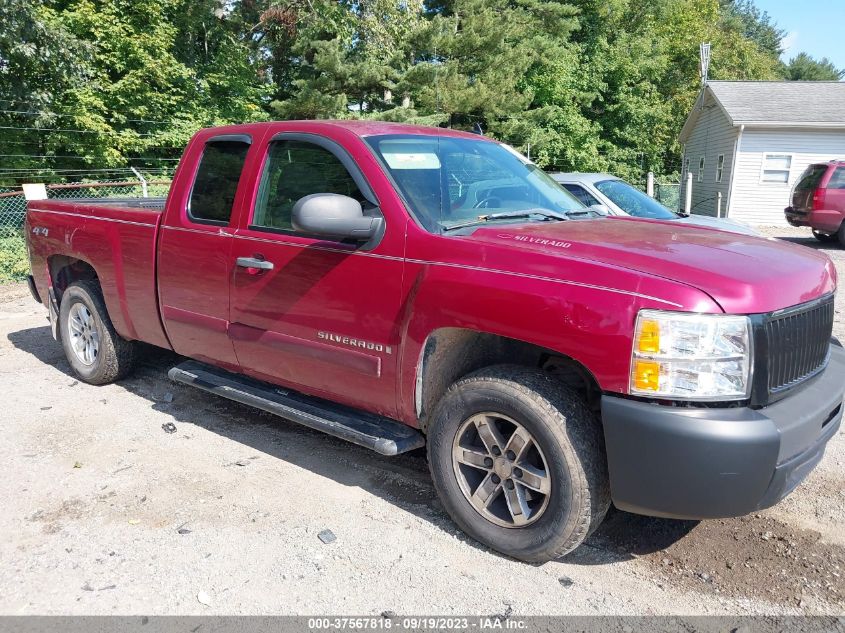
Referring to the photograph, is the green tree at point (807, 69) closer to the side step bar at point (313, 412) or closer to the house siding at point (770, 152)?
the house siding at point (770, 152)

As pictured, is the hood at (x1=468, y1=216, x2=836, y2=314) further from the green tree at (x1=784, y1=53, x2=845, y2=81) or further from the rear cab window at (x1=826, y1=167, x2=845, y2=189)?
the green tree at (x1=784, y1=53, x2=845, y2=81)

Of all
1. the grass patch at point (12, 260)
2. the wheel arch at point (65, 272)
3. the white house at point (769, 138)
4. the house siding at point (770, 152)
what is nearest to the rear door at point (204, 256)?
the wheel arch at point (65, 272)

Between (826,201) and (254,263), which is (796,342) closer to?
(254,263)

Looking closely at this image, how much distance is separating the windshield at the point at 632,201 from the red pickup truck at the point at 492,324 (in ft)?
16.2

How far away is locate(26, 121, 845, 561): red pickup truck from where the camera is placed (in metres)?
2.60

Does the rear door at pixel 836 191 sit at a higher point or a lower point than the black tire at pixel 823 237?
higher

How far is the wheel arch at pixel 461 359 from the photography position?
10.6ft

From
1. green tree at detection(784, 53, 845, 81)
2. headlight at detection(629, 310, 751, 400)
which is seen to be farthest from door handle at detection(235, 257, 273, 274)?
green tree at detection(784, 53, 845, 81)

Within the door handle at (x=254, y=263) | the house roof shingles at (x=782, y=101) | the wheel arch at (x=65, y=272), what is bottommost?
the wheel arch at (x=65, y=272)

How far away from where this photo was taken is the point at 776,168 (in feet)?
73.3

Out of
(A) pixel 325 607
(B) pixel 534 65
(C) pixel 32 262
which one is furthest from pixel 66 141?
(B) pixel 534 65

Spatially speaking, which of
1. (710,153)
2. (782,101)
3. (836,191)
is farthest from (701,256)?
(710,153)

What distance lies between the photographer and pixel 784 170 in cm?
2225

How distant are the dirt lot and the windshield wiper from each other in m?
1.52
